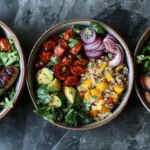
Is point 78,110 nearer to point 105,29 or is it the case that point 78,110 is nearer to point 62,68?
point 62,68

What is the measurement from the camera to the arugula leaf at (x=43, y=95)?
232cm

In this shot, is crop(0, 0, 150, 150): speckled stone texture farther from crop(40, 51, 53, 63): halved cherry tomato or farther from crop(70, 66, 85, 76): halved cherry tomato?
crop(70, 66, 85, 76): halved cherry tomato

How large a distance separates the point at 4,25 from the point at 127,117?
0.99m

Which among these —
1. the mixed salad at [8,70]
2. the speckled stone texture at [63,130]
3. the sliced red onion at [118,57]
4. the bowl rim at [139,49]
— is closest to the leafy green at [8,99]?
the mixed salad at [8,70]

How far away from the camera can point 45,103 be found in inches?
92.5

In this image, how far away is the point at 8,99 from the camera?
7.88ft

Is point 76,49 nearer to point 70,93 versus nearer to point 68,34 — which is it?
point 68,34

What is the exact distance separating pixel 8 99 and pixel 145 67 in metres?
0.89

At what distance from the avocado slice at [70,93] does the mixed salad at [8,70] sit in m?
0.33

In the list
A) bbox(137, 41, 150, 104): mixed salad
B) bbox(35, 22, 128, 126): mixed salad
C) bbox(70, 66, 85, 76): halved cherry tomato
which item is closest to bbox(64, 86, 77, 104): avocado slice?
bbox(35, 22, 128, 126): mixed salad

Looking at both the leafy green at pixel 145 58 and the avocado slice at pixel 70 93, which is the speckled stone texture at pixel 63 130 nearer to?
the leafy green at pixel 145 58

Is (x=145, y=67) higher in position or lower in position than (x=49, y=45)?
lower

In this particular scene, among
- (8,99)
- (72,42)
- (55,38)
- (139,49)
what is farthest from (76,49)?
(8,99)

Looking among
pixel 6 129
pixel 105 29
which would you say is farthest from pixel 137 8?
pixel 6 129
